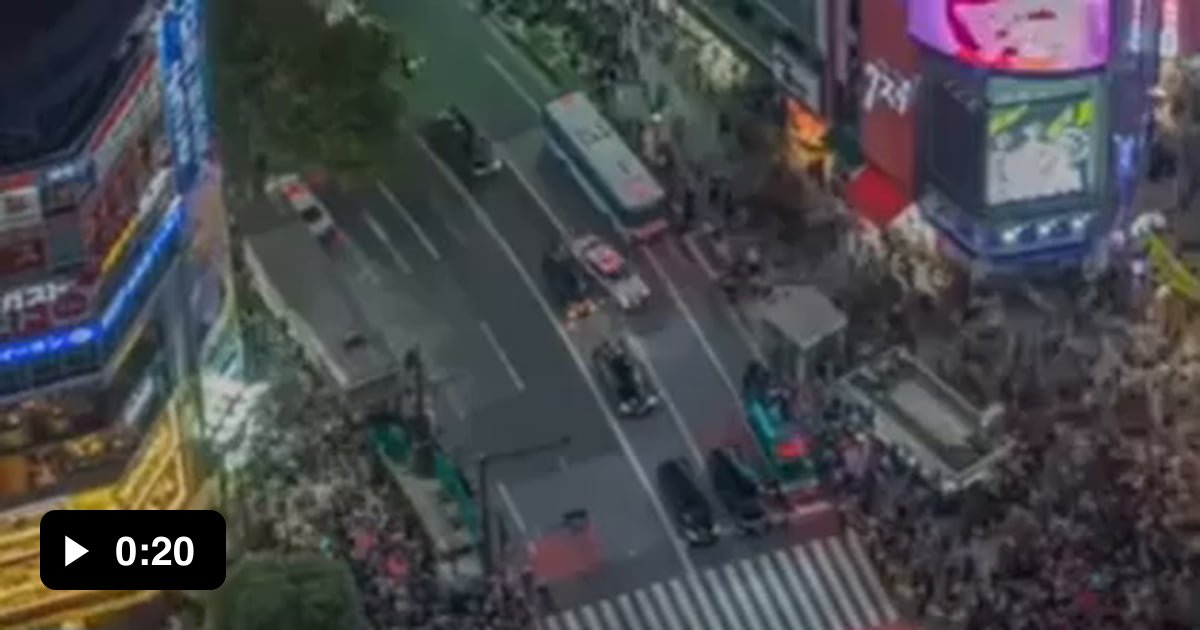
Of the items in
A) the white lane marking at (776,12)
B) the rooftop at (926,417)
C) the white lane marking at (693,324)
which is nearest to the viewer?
the rooftop at (926,417)

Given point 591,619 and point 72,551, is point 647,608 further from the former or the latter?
point 72,551

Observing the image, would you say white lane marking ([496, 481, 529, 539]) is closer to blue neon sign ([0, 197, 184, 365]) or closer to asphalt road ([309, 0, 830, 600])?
asphalt road ([309, 0, 830, 600])

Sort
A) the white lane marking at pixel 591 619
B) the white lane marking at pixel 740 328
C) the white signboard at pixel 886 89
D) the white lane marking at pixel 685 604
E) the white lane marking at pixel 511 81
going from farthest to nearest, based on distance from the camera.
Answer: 1. the white lane marking at pixel 511 81
2. the white signboard at pixel 886 89
3. the white lane marking at pixel 740 328
4. the white lane marking at pixel 685 604
5. the white lane marking at pixel 591 619

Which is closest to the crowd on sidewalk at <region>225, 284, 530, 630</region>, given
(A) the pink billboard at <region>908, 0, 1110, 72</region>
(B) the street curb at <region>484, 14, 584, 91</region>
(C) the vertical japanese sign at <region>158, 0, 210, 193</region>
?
(C) the vertical japanese sign at <region>158, 0, 210, 193</region>

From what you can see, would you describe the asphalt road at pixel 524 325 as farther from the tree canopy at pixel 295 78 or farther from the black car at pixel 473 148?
the tree canopy at pixel 295 78

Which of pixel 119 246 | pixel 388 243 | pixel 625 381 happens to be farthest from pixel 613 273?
pixel 119 246

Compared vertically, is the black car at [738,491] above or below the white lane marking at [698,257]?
below

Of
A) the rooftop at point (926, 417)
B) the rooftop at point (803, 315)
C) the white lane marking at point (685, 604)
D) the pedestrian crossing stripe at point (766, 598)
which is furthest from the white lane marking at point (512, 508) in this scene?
the rooftop at point (926, 417)
